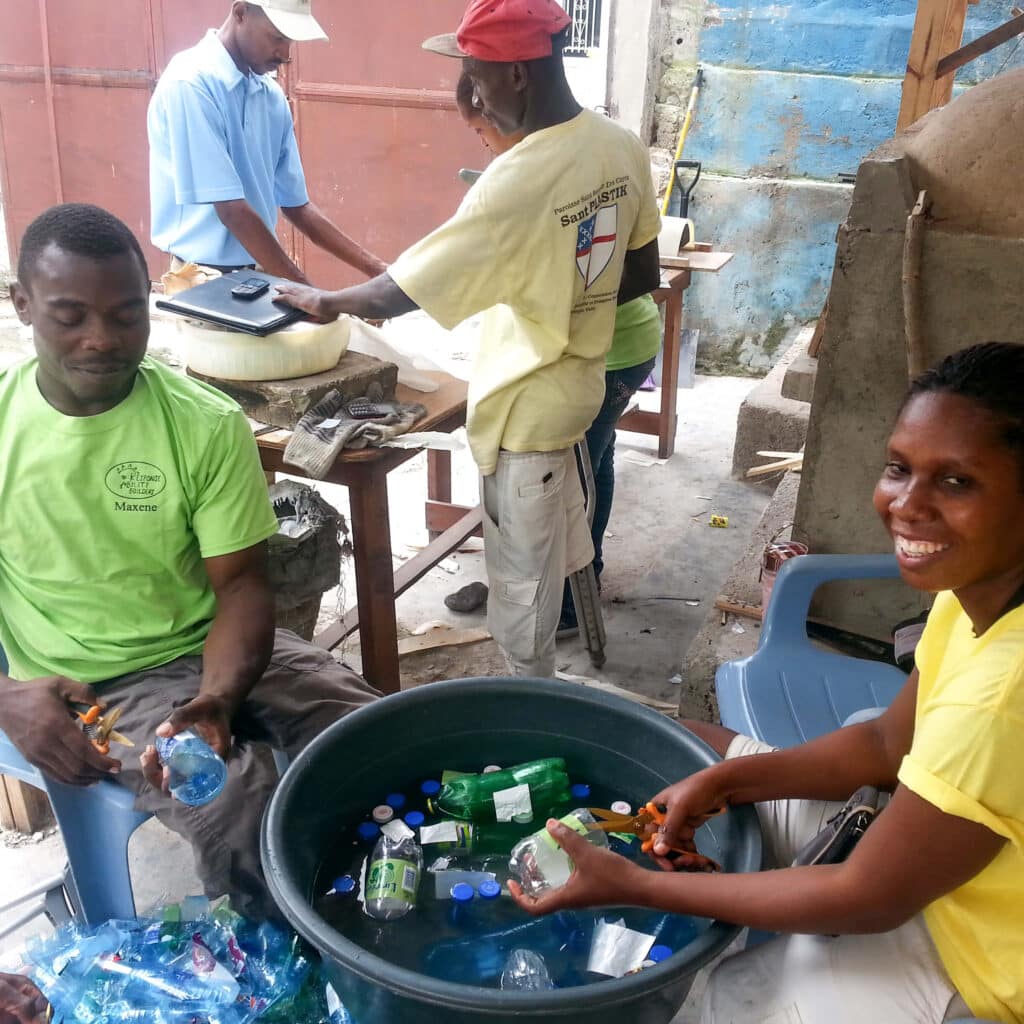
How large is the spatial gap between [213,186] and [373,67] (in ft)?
12.4

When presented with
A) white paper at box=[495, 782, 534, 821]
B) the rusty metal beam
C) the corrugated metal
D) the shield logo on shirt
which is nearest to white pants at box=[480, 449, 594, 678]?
the shield logo on shirt

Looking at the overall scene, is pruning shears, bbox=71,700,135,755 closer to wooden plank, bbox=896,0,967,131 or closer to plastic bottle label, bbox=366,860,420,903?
plastic bottle label, bbox=366,860,420,903

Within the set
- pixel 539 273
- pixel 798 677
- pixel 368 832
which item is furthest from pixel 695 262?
pixel 368 832

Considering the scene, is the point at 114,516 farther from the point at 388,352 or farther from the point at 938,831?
the point at 938,831

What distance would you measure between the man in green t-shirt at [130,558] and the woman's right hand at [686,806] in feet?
2.52

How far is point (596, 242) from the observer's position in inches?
96.4

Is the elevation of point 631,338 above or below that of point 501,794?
above

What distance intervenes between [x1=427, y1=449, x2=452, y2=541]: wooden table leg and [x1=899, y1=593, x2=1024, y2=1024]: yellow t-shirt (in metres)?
2.96

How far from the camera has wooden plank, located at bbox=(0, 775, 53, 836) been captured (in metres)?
2.39

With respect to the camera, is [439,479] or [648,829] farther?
[439,479]

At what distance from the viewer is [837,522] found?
2654mm

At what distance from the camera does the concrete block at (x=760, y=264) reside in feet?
19.8

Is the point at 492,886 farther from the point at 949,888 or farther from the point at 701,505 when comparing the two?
the point at 701,505

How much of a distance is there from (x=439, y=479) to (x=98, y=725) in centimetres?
254
